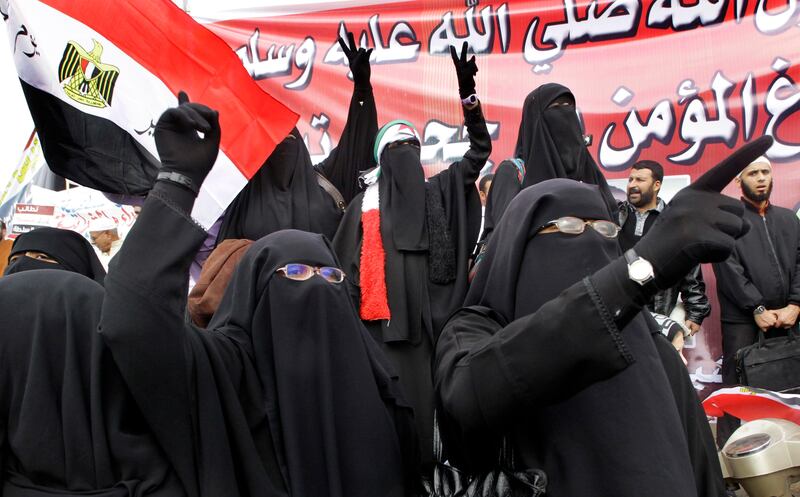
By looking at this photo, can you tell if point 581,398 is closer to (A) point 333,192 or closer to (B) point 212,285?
(B) point 212,285

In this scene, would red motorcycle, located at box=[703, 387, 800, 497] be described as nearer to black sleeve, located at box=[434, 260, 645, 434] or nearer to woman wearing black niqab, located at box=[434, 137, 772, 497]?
woman wearing black niqab, located at box=[434, 137, 772, 497]

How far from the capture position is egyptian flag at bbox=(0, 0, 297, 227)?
11.2ft

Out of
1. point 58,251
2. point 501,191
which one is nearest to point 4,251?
point 58,251

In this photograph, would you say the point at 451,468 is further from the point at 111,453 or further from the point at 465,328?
the point at 111,453

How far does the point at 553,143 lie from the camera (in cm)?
348

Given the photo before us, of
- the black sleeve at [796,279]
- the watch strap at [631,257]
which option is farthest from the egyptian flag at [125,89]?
the black sleeve at [796,279]

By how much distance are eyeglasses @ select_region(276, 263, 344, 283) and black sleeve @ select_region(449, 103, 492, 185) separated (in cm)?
141

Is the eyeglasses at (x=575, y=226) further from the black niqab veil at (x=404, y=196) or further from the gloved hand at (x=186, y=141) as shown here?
the black niqab veil at (x=404, y=196)

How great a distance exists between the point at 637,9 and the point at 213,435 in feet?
13.2

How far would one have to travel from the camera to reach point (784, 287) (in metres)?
4.16

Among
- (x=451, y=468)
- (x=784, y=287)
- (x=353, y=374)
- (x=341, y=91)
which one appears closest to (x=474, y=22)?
(x=341, y=91)

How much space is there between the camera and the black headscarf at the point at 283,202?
359cm

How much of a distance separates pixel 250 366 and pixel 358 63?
215 cm

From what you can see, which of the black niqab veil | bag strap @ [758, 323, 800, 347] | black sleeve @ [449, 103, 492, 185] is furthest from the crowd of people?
bag strap @ [758, 323, 800, 347]
